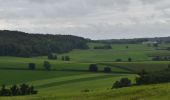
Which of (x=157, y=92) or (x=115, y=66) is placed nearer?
(x=157, y=92)

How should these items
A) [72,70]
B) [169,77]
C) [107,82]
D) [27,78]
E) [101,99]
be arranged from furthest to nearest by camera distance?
1. [72,70]
2. [27,78]
3. [107,82]
4. [169,77]
5. [101,99]

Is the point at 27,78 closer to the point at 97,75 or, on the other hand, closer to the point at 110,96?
the point at 97,75

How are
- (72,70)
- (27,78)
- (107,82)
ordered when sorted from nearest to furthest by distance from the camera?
(107,82), (27,78), (72,70)

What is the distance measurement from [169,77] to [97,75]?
48.3 metres

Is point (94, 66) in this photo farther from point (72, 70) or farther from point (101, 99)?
point (101, 99)

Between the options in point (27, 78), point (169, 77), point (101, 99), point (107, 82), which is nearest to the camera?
point (101, 99)

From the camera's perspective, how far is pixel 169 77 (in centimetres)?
9531

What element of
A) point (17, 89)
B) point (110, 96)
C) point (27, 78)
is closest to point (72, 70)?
point (27, 78)

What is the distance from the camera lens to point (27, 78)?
463 feet

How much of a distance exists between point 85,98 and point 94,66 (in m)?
112

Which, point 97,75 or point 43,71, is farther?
point 43,71

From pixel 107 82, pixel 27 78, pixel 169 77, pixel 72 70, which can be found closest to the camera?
pixel 169 77

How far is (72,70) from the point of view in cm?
15462

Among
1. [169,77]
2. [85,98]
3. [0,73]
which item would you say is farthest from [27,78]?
[85,98]
